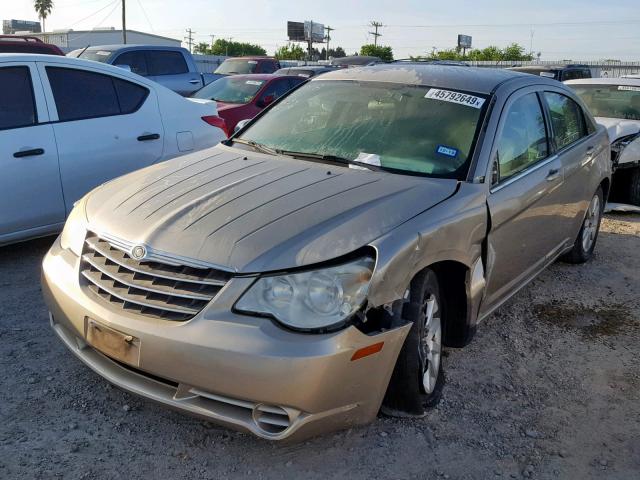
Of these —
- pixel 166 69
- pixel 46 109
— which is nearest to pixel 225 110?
pixel 166 69

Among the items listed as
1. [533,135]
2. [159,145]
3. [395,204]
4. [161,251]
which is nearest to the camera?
[161,251]

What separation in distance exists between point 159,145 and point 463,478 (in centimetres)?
391

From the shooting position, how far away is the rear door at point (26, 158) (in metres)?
4.64

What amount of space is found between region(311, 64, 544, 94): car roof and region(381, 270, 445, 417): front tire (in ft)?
4.53

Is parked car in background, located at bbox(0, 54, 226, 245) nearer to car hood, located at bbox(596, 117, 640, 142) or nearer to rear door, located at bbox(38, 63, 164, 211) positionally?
rear door, located at bbox(38, 63, 164, 211)

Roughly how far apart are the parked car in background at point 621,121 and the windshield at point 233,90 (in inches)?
198

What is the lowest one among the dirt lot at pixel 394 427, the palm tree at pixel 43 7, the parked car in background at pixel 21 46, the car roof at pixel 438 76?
the dirt lot at pixel 394 427

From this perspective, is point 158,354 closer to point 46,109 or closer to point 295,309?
point 295,309

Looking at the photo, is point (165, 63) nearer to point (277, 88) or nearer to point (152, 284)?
point (277, 88)

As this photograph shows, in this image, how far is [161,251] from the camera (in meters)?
2.70

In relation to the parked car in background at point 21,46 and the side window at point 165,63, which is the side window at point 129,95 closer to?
the parked car in background at point 21,46

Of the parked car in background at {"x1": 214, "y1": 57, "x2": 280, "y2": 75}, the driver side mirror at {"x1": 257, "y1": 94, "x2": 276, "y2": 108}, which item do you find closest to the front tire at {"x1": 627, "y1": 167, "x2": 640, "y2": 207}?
the driver side mirror at {"x1": 257, "y1": 94, "x2": 276, "y2": 108}

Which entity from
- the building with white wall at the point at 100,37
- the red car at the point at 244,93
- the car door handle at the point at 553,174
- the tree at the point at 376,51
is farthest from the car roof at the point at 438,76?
the tree at the point at 376,51

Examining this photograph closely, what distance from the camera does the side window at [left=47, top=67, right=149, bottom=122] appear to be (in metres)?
5.03
